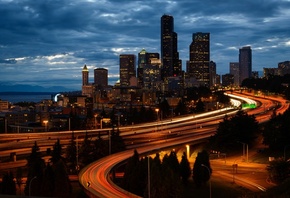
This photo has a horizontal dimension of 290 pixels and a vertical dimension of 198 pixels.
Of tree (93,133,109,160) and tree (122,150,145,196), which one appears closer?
tree (122,150,145,196)

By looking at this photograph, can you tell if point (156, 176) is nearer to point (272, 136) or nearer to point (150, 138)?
point (272, 136)

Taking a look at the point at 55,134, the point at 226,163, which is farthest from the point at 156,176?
the point at 55,134

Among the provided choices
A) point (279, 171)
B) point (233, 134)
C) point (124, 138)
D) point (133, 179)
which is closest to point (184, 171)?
point (133, 179)

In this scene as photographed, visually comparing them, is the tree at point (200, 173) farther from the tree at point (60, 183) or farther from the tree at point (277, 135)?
the tree at point (277, 135)

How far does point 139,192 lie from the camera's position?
29.5 m

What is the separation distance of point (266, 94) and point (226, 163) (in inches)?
3581

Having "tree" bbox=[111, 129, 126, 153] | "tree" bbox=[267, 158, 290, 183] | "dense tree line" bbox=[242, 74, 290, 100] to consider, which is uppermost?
"dense tree line" bbox=[242, 74, 290, 100]

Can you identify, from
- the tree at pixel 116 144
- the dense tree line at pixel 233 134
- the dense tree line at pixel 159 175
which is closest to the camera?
the dense tree line at pixel 159 175

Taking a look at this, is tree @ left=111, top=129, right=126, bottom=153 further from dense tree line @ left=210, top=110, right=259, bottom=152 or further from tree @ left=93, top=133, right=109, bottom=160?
dense tree line @ left=210, top=110, right=259, bottom=152

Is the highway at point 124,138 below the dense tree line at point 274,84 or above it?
below

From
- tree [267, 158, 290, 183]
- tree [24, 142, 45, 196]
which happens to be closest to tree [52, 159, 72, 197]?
tree [24, 142, 45, 196]

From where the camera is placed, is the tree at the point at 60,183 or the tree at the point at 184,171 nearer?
the tree at the point at 60,183

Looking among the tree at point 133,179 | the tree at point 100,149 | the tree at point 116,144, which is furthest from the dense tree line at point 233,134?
the tree at point 133,179

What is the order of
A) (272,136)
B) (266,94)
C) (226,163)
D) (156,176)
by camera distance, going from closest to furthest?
(156,176)
(226,163)
(272,136)
(266,94)
